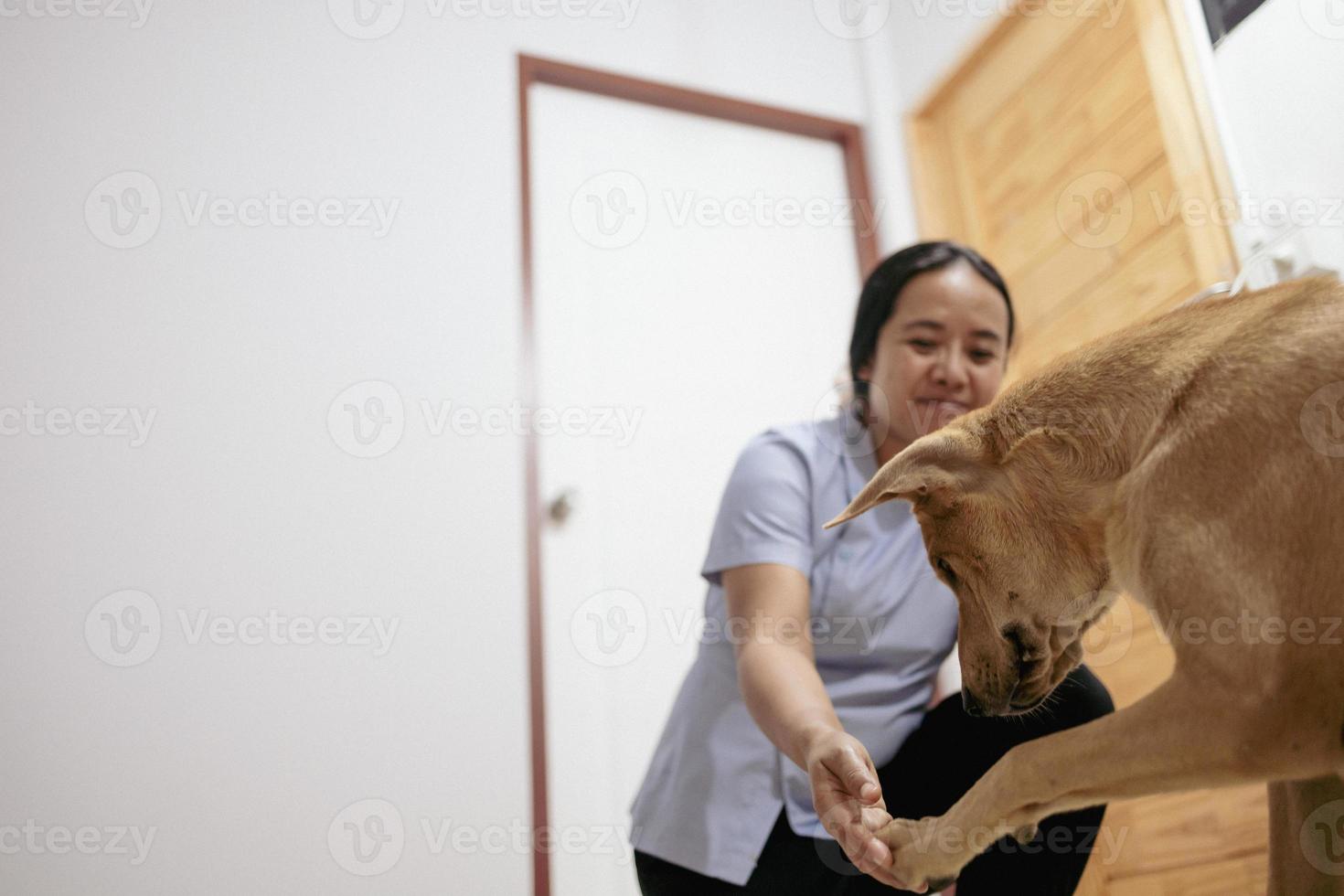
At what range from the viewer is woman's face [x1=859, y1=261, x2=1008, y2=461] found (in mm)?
1670

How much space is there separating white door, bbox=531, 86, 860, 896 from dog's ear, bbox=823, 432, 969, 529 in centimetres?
140

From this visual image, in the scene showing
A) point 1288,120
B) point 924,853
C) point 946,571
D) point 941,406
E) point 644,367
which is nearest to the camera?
point 924,853

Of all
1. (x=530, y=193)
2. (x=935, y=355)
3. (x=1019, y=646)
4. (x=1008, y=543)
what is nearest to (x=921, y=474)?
(x=1008, y=543)

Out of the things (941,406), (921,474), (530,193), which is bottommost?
(921,474)

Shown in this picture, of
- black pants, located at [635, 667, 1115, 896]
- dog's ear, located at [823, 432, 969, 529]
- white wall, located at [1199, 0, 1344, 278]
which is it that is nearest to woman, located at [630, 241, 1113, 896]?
black pants, located at [635, 667, 1115, 896]

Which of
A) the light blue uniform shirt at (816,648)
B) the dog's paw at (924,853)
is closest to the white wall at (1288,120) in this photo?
the light blue uniform shirt at (816,648)

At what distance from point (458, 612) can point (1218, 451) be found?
5.78 ft

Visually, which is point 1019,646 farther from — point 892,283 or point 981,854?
point 892,283

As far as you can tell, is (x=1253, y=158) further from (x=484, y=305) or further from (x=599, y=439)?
(x=484, y=305)

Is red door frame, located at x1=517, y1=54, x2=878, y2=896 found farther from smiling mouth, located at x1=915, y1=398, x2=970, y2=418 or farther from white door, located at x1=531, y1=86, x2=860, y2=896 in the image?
smiling mouth, located at x1=915, y1=398, x2=970, y2=418

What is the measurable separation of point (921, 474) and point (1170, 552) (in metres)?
0.30

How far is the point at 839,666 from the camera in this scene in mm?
1524

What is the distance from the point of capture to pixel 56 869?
1874mm

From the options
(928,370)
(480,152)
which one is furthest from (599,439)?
(928,370)
